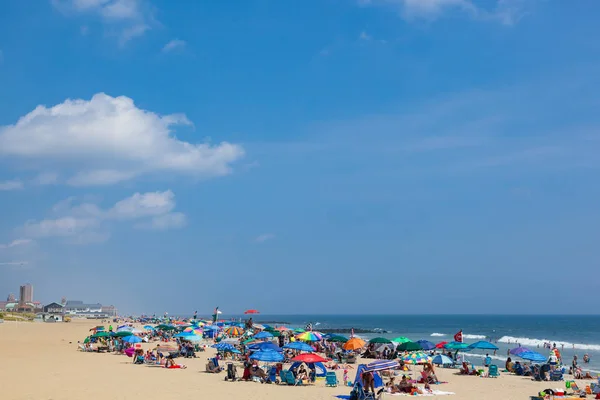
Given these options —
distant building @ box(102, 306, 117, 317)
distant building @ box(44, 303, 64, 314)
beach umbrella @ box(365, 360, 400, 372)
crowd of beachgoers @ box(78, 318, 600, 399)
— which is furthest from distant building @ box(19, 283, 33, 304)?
beach umbrella @ box(365, 360, 400, 372)

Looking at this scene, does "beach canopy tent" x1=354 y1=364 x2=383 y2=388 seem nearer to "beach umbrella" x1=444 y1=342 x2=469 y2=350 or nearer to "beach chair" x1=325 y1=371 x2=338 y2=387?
"beach chair" x1=325 y1=371 x2=338 y2=387

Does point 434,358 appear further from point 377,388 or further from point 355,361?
point 377,388

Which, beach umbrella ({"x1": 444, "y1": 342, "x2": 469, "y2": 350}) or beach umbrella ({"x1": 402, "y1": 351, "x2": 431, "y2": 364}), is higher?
beach umbrella ({"x1": 402, "y1": 351, "x2": 431, "y2": 364})

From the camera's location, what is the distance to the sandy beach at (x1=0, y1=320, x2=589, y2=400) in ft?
53.2

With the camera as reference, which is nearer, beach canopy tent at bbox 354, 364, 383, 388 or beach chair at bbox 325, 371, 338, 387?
beach canopy tent at bbox 354, 364, 383, 388

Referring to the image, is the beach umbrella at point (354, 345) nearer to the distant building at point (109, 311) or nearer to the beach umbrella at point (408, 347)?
the beach umbrella at point (408, 347)

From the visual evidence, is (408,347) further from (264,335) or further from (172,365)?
(172,365)

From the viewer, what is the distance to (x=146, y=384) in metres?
18.3

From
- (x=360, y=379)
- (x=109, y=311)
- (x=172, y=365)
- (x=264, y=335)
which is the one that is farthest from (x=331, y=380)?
(x=109, y=311)

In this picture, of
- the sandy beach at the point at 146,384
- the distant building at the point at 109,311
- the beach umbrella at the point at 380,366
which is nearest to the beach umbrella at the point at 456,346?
the sandy beach at the point at 146,384

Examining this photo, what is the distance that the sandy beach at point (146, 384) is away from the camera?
639 inches

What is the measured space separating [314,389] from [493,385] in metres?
7.67

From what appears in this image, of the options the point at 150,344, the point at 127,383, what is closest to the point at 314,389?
the point at 127,383

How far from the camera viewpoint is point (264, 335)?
34.2 metres
